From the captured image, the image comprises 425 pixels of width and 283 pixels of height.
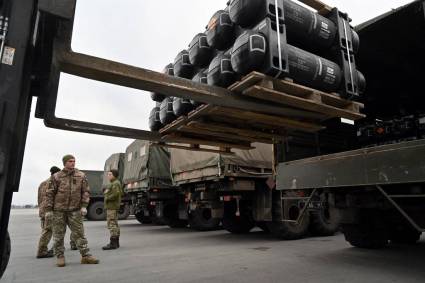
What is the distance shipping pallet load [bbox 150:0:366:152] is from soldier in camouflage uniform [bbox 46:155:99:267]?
195cm

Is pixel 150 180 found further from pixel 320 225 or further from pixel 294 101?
pixel 294 101

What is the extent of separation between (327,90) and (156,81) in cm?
197

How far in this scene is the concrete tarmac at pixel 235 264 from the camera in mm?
4336

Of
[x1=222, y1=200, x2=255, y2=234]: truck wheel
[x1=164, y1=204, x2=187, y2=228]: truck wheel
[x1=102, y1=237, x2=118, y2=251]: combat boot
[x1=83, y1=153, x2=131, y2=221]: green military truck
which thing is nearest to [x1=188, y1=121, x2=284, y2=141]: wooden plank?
[x1=102, y1=237, x2=118, y2=251]: combat boot

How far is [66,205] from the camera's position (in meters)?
5.59

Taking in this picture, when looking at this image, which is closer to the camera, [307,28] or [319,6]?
[307,28]

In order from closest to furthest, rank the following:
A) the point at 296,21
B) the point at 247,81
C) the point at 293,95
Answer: the point at 247,81 → the point at 293,95 → the point at 296,21

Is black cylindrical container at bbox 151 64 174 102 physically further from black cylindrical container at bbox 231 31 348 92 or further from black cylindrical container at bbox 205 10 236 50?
black cylindrical container at bbox 231 31 348 92

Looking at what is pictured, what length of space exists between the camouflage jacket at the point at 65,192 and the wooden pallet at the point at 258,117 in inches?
69.5

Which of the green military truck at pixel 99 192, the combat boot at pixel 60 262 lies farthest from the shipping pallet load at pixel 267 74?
the green military truck at pixel 99 192

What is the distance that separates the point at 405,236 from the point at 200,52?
5.61 metres

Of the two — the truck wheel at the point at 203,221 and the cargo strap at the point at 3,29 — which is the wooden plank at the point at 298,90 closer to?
the cargo strap at the point at 3,29

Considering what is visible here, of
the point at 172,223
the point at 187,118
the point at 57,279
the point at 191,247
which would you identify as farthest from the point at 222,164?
the point at 172,223

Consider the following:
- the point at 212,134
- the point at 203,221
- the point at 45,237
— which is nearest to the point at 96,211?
the point at 203,221
